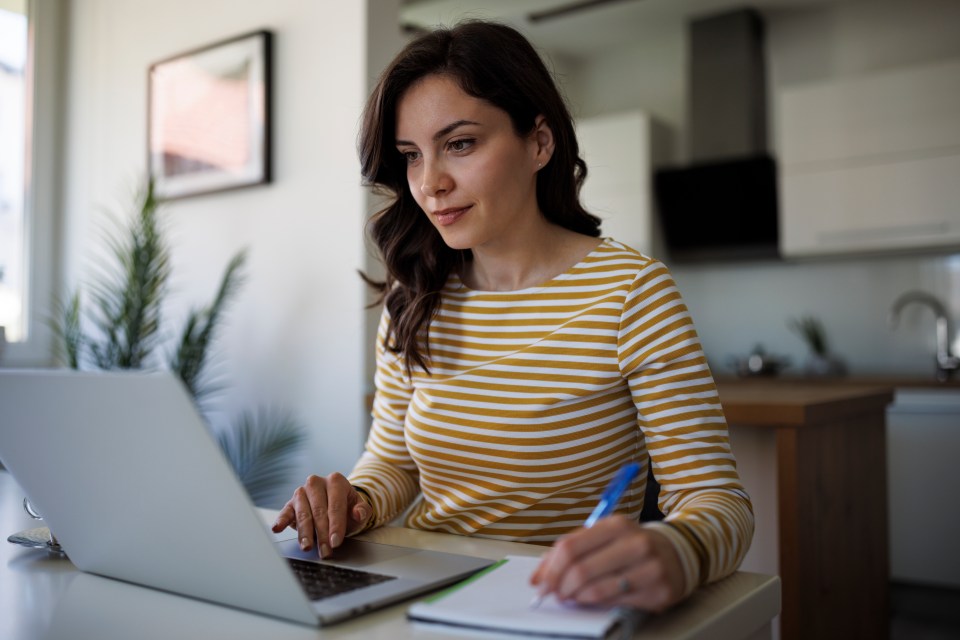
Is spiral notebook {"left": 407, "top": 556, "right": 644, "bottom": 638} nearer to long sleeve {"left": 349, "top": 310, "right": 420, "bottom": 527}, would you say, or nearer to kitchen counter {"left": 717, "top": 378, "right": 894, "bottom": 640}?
long sleeve {"left": 349, "top": 310, "right": 420, "bottom": 527}

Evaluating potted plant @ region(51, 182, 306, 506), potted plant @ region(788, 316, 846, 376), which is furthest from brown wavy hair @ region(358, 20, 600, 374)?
potted plant @ region(788, 316, 846, 376)

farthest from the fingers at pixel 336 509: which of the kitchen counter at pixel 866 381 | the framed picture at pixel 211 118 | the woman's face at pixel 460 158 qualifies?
the kitchen counter at pixel 866 381

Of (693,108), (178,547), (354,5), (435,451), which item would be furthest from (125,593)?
(693,108)

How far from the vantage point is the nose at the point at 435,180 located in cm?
113

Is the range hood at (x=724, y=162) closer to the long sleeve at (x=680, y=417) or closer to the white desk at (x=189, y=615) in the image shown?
the long sleeve at (x=680, y=417)

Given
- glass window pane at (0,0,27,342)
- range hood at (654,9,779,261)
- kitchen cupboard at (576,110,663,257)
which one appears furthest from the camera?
kitchen cupboard at (576,110,663,257)

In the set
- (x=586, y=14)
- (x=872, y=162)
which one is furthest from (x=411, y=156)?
(x=586, y=14)

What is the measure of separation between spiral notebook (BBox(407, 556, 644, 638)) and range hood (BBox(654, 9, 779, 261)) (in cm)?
401

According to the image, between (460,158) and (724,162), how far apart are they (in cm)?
365

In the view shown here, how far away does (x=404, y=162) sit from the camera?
4.18 feet

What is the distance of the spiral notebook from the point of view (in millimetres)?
613

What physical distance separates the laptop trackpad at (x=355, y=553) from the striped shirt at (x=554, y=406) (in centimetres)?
15

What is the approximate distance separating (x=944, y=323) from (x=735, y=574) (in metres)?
3.81

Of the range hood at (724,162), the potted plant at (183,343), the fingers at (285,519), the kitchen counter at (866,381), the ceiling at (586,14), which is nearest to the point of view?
the fingers at (285,519)
